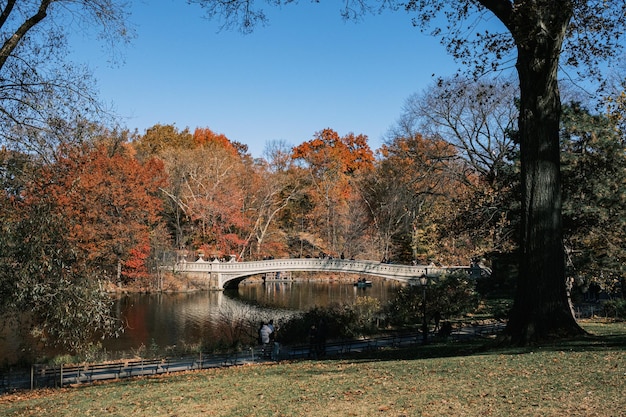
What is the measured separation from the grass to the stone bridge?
1077 inches

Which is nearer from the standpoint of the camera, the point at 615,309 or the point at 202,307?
the point at 615,309

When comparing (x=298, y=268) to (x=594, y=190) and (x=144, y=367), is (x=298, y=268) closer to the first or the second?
(x=594, y=190)

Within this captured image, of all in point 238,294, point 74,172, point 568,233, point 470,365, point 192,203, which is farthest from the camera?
point 192,203

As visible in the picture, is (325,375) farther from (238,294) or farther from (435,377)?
(238,294)

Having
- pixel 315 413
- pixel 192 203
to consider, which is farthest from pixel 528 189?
pixel 192 203

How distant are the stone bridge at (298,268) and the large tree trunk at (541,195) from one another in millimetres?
25822

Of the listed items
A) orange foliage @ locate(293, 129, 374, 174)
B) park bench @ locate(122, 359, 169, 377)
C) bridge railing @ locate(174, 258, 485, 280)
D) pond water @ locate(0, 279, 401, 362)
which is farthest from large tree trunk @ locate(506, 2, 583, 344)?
orange foliage @ locate(293, 129, 374, 174)

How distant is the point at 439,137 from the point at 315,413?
950 inches

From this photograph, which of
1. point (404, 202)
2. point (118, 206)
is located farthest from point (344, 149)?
point (118, 206)

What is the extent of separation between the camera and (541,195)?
10.6m

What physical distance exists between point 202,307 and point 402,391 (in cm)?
2874

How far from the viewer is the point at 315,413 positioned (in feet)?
22.2

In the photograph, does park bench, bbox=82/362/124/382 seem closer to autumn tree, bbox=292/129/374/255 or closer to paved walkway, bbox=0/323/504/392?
paved walkway, bbox=0/323/504/392

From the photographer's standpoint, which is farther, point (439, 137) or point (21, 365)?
point (439, 137)
